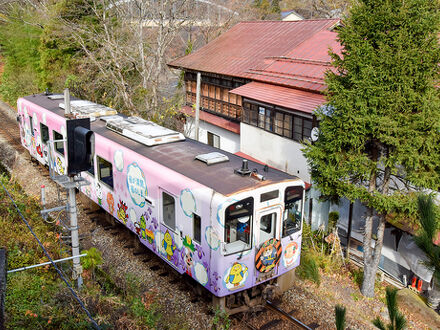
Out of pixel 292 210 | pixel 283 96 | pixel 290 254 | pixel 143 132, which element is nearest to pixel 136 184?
pixel 143 132

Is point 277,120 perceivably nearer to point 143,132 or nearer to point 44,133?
point 143,132

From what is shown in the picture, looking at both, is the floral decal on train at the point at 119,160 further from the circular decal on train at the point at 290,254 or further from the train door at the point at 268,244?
the circular decal on train at the point at 290,254

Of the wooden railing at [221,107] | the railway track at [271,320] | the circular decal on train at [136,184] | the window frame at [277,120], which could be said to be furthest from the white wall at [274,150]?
the circular decal on train at [136,184]

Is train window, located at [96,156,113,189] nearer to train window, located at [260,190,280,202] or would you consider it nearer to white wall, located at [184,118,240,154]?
train window, located at [260,190,280,202]

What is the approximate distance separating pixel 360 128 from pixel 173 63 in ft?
49.5

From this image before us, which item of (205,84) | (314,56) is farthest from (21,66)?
(314,56)

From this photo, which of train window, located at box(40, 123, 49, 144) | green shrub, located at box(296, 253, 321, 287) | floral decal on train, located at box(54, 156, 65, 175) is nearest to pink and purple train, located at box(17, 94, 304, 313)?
green shrub, located at box(296, 253, 321, 287)

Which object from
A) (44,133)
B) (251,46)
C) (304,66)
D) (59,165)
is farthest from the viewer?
A: (251,46)

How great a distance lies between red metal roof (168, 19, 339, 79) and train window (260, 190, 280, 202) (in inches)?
372

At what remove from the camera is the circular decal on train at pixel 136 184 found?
10.4 m

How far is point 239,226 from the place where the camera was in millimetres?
8680

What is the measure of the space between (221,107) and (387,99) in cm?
1175

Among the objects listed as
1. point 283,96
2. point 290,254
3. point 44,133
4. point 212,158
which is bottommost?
point 290,254

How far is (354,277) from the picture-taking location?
11.7 meters
